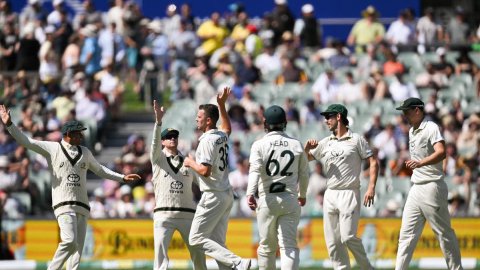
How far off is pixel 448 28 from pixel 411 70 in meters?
2.14

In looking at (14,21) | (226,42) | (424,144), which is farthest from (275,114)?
(14,21)

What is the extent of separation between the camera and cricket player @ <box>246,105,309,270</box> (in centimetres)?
1505

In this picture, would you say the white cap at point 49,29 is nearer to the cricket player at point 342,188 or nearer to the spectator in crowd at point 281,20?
the spectator in crowd at point 281,20

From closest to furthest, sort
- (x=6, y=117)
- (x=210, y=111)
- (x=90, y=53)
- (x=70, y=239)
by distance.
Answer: (x=210, y=111) → (x=6, y=117) → (x=70, y=239) → (x=90, y=53)

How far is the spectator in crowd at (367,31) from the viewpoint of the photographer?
27.8 metres

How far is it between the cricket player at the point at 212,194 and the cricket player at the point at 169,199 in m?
0.49

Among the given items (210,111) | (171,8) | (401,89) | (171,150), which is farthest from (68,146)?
(171,8)

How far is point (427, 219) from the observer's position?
15672 mm

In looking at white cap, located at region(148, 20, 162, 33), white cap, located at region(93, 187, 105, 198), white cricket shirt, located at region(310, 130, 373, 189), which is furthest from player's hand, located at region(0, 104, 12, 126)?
white cap, located at region(148, 20, 162, 33)

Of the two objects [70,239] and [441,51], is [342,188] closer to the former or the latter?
[70,239]

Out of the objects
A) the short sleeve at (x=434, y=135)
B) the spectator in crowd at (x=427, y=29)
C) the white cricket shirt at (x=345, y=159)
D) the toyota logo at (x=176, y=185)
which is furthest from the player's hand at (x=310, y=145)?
the spectator in crowd at (x=427, y=29)

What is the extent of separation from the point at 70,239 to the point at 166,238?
1184 millimetres

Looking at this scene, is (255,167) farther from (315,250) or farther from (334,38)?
(334,38)

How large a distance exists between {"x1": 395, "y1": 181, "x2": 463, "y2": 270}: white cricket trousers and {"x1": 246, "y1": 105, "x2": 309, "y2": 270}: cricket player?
4.56 ft
